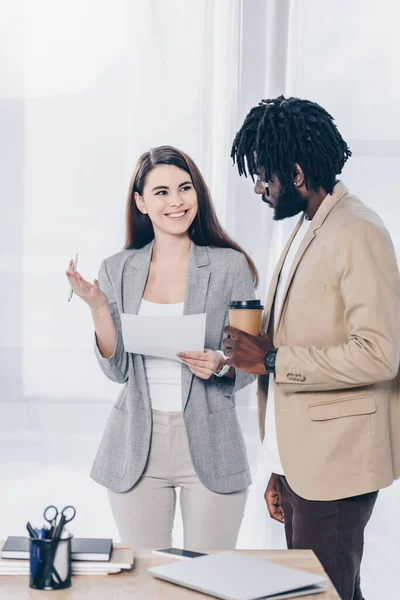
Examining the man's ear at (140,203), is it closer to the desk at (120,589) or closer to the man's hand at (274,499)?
the man's hand at (274,499)


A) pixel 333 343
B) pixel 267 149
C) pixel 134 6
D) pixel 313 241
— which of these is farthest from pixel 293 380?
pixel 134 6

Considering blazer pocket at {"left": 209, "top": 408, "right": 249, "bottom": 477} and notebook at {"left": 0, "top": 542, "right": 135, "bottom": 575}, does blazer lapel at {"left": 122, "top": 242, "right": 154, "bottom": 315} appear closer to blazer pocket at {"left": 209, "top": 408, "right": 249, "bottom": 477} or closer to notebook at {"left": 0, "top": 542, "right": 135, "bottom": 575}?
blazer pocket at {"left": 209, "top": 408, "right": 249, "bottom": 477}

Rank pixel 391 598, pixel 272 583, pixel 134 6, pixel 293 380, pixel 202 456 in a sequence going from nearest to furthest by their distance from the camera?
pixel 272 583 < pixel 293 380 < pixel 202 456 < pixel 391 598 < pixel 134 6

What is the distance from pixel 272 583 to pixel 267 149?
1048 mm

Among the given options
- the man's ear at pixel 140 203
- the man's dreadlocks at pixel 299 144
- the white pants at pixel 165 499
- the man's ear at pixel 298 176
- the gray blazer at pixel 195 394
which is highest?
the man's dreadlocks at pixel 299 144

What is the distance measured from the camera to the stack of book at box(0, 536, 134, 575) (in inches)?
55.4

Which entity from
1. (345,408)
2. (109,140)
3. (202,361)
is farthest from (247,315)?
(109,140)

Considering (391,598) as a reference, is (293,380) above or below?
above

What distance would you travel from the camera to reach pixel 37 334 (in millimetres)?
3400

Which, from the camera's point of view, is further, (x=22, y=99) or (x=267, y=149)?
(x=22, y=99)

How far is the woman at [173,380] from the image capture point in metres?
2.15

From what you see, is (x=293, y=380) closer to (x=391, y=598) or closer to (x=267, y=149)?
(x=267, y=149)

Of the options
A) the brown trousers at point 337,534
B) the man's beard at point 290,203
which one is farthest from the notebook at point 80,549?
the man's beard at point 290,203

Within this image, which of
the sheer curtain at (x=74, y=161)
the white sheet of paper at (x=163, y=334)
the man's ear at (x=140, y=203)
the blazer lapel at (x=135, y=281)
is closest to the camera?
the white sheet of paper at (x=163, y=334)
